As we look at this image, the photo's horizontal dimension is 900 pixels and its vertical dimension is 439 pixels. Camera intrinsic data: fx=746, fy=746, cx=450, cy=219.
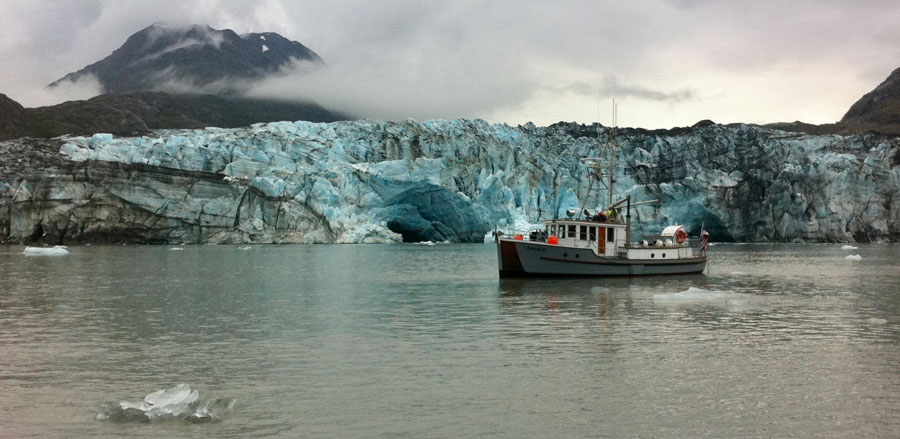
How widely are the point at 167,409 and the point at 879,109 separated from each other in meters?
176

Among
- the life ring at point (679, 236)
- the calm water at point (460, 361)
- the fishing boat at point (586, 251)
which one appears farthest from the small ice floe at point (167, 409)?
the life ring at point (679, 236)

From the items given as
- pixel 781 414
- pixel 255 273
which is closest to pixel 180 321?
pixel 781 414

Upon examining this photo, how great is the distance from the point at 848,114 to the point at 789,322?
180m

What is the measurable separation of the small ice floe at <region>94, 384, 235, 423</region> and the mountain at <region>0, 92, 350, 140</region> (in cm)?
7842

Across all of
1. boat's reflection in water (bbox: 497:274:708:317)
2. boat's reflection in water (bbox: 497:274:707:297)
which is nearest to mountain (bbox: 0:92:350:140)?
boat's reflection in water (bbox: 497:274:707:297)

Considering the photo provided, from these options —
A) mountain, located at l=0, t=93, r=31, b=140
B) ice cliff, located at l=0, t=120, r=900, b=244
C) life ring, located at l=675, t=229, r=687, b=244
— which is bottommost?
life ring, located at l=675, t=229, r=687, b=244

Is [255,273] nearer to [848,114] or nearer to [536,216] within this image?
[536,216]

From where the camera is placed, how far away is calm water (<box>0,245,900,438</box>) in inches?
339

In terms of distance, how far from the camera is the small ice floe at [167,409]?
338 inches

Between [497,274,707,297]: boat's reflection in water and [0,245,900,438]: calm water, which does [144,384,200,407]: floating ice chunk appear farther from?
[497,274,707,297]: boat's reflection in water

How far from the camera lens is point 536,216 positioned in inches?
2995

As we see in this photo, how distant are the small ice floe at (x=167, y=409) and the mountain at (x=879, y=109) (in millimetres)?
146272

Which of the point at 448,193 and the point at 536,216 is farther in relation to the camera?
the point at 536,216

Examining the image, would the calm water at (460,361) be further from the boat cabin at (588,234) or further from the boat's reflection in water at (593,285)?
the boat cabin at (588,234)
